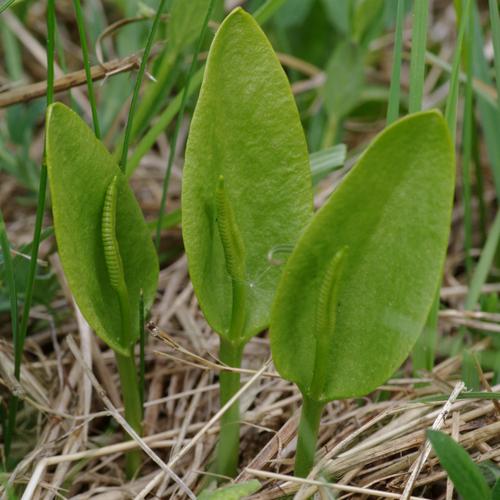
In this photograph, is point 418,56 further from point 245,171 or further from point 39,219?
point 39,219

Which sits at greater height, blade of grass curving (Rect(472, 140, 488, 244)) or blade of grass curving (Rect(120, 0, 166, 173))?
blade of grass curving (Rect(120, 0, 166, 173))

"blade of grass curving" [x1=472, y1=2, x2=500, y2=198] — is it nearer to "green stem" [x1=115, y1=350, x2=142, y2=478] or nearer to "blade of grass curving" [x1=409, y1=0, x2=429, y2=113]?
"blade of grass curving" [x1=409, y1=0, x2=429, y2=113]

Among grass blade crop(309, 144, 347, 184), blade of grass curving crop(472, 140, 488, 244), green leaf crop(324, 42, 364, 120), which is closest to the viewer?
grass blade crop(309, 144, 347, 184)

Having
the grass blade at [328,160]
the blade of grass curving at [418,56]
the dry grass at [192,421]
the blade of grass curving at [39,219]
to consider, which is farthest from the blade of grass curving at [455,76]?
the blade of grass curving at [39,219]

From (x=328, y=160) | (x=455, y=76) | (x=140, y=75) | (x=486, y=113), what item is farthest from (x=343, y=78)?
(x=140, y=75)

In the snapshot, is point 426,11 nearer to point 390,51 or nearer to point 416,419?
point 416,419

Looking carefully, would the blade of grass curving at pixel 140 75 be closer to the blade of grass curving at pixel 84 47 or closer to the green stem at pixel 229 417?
the blade of grass curving at pixel 84 47

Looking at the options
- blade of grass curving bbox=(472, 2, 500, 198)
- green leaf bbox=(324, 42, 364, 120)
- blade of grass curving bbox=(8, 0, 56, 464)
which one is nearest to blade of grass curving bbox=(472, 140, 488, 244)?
blade of grass curving bbox=(472, 2, 500, 198)
